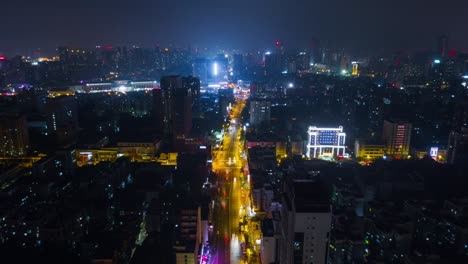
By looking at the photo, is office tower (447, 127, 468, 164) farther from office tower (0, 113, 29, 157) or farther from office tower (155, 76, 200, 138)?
office tower (0, 113, 29, 157)

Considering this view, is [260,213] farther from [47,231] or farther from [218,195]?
[47,231]

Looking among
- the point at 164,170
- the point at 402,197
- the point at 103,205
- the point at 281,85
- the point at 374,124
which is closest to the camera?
the point at 103,205

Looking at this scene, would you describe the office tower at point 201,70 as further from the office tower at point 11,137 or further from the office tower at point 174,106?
the office tower at point 11,137

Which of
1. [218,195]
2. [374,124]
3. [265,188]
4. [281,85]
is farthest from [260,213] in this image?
[281,85]

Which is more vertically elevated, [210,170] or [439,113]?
[439,113]

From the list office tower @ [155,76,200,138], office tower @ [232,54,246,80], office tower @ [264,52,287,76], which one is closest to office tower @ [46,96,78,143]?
office tower @ [155,76,200,138]

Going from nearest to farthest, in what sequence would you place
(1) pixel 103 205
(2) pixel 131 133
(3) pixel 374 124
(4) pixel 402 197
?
(1) pixel 103 205 < (4) pixel 402 197 < (2) pixel 131 133 < (3) pixel 374 124
